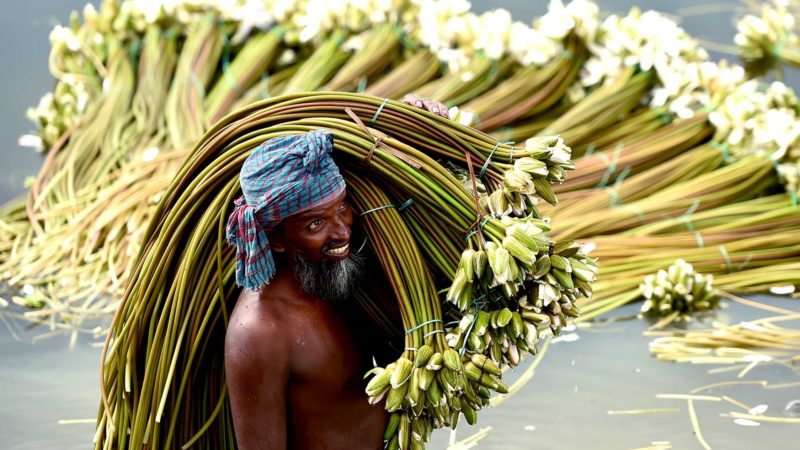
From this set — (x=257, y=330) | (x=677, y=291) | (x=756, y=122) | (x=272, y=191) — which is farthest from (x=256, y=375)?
(x=756, y=122)

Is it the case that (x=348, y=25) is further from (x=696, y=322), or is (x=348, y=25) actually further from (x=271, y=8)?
(x=696, y=322)

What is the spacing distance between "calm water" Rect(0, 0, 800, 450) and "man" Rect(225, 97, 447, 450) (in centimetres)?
62

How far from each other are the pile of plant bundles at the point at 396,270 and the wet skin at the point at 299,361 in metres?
0.06

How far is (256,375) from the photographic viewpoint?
181 cm

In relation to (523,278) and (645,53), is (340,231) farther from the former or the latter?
(645,53)

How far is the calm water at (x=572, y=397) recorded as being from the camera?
97.7 inches

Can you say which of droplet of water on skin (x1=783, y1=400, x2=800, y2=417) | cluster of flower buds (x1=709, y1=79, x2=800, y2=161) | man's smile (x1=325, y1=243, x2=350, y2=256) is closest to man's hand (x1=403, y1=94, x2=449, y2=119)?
man's smile (x1=325, y1=243, x2=350, y2=256)

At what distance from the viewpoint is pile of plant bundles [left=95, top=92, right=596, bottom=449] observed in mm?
1815

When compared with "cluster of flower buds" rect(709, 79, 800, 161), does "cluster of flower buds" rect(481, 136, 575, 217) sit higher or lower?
lower

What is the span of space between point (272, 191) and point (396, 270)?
0.27 metres

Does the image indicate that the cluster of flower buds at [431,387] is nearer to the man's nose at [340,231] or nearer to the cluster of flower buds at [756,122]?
the man's nose at [340,231]

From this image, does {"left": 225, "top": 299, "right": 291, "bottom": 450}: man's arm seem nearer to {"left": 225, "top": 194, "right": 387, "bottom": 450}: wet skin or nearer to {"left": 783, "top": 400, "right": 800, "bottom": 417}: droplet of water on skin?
{"left": 225, "top": 194, "right": 387, "bottom": 450}: wet skin

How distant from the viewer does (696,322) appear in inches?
117

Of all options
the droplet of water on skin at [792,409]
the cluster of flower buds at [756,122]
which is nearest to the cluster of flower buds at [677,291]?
the droplet of water on skin at [792,409]
